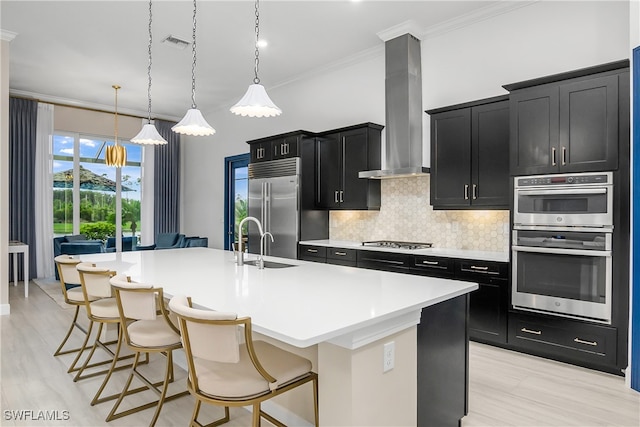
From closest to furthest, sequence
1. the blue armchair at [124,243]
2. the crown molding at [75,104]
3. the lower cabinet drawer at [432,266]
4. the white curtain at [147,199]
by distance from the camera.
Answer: the lower cabinet drawer at [432,266], the crown molding at [75,104], the blue armchair at [124,243], the white curtain at [147,199]

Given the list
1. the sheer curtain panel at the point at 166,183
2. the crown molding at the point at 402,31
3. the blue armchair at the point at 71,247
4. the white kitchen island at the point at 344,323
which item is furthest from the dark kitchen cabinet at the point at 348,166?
the sheer curtain panel at the point at 166,183

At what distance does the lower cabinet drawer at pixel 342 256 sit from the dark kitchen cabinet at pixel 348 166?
0.61 m

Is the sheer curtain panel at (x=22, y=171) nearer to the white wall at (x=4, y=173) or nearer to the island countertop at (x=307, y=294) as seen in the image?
the white wall at (x=4, y=173)

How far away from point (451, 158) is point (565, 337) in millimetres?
1950

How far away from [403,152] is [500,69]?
1.29 m

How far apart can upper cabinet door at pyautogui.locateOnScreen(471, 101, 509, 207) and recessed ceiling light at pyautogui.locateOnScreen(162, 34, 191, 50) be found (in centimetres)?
354

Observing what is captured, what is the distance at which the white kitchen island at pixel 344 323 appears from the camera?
64.1 inches

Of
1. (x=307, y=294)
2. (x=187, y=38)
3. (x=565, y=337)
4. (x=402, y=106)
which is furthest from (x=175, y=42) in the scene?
(x=565, y=337)

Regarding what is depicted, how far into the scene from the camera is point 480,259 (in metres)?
3.70

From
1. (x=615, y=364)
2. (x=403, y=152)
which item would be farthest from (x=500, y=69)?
(x=615, y=364)

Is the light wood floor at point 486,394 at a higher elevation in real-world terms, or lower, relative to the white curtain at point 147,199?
lower

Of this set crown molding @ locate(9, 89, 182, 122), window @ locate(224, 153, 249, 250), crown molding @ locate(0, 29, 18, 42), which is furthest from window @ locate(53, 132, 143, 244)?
crown molding @ locate(0, 29, 18, 42)

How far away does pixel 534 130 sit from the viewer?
345 cm

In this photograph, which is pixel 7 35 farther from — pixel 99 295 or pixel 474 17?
pixel 474 17
